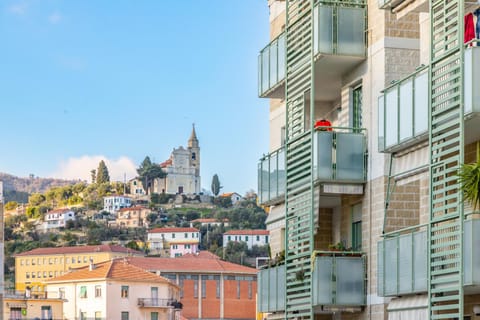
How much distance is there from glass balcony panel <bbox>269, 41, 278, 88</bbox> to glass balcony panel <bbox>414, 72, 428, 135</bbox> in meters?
9.53

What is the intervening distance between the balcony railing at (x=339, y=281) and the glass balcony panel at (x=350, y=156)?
5.65 ft

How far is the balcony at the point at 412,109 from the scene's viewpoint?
1928cm

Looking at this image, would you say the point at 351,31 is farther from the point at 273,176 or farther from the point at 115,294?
the point at 115,294

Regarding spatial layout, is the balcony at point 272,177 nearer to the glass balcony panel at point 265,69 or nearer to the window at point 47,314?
the glass balcony panel at point 265,69

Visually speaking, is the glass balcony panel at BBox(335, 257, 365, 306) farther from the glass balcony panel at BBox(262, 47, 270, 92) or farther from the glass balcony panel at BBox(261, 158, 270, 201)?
the glass balcony panel at BBox(262, 47, 270, 92)

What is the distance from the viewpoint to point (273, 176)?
30.9 metres

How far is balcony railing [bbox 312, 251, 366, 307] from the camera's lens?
2589cm

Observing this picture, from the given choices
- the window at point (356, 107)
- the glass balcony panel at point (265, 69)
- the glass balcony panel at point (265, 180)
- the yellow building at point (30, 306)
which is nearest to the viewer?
the window at point (356, 107)

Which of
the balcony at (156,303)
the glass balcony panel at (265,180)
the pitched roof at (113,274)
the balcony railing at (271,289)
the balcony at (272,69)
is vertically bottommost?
the balcony at (156,303)

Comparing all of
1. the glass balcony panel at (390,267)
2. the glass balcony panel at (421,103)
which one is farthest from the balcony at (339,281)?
the glass balcony panel at (421,103)

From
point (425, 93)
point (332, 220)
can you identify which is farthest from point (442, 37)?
point (332, 220)

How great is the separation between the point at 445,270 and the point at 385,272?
2.91m

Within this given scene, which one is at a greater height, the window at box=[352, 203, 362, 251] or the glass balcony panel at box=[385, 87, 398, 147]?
the glass balcony panel at box=[385, 87, 398, 147]

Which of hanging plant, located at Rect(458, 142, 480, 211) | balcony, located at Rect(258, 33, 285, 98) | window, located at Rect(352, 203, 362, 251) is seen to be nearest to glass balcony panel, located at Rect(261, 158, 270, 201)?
balcony, located at Rect(258, 33, 285, 98)
